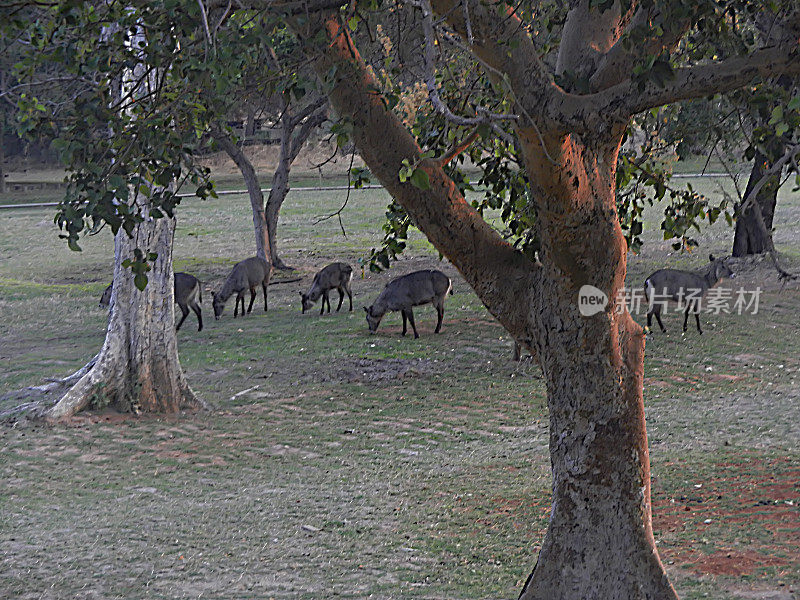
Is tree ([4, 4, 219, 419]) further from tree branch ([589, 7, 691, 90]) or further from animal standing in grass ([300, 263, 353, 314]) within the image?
animal standing in grass ([300, 263, 353, 314])

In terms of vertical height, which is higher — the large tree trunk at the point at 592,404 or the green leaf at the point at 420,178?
the green leaf at the point at 420,178

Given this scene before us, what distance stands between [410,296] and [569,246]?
11389 millimetres

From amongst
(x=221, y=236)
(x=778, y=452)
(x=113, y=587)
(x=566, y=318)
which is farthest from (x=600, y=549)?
(x=221, y=236)

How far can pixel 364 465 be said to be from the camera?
10820mm

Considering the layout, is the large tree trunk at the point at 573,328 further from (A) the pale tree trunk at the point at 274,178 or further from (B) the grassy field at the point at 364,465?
(A) the pale tree trunk at the point at 274,178

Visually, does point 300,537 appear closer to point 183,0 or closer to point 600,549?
point 600,549

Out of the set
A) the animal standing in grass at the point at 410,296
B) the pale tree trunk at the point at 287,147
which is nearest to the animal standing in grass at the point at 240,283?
the pale tree trunk at the point at 287,147

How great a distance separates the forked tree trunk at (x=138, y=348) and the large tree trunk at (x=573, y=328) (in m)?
6.96

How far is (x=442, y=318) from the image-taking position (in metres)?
17.8

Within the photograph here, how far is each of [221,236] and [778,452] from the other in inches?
961

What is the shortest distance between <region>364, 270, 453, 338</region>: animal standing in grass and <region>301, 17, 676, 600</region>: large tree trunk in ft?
35.7

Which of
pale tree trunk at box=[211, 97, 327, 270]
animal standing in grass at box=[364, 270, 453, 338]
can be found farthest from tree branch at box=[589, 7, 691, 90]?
pale tree trunk at box=[211, 97, 327, 270]

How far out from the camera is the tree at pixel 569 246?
5.38 meters

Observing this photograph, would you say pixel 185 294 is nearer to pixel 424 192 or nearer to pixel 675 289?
pixel 675 289
